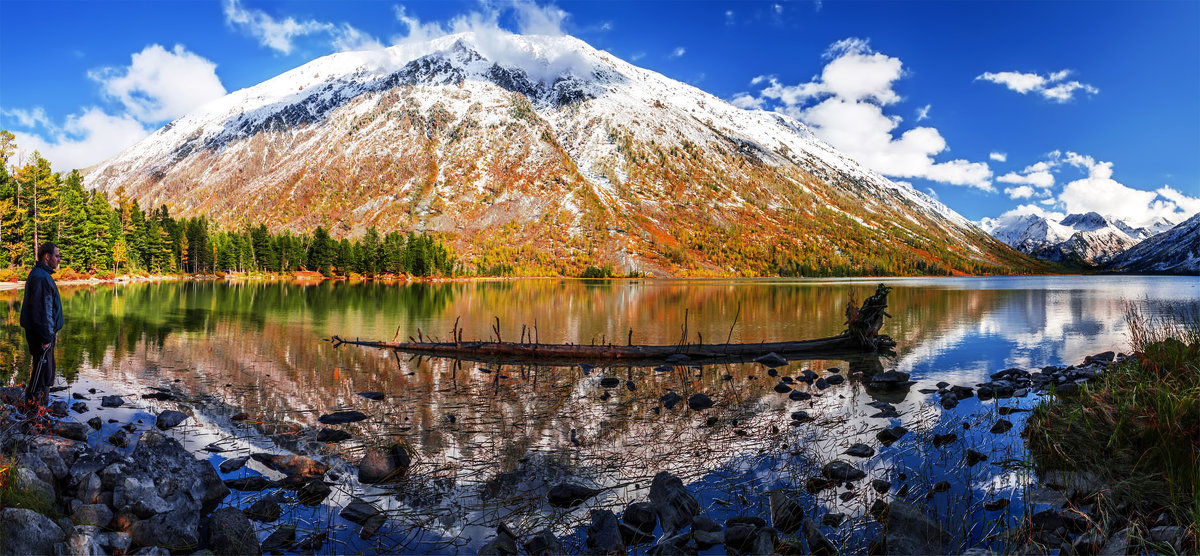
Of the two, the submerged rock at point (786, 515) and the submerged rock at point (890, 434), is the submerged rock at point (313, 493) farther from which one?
the submerged rock at point (890, 434)

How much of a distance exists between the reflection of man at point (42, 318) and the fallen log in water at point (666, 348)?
50.9 feet

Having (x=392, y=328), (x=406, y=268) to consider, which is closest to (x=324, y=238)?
(x=406, y=268)

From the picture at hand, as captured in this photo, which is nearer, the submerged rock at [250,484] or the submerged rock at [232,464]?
the submerged rock at [250,484]

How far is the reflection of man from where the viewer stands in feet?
41.8

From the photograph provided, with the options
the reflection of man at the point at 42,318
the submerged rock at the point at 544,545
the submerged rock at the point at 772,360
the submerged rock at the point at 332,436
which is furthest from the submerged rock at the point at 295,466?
the submerged rock at the point at 772,360

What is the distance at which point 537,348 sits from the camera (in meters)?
27.4

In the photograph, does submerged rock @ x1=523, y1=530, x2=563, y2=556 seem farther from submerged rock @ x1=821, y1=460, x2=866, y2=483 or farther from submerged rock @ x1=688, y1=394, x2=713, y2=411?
submerged rock @ x1=688, y1=394, x2=713, y2=411

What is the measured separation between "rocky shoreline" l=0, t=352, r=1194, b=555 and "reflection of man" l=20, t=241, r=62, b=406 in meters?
1.80

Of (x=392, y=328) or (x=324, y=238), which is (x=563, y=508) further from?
(x=324, y=238)

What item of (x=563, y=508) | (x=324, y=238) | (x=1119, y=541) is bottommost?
(x=563, y=508)

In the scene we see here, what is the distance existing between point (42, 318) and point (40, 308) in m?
0.25

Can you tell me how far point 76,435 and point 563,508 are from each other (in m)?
11.9

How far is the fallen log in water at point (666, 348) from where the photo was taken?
89.5 ft

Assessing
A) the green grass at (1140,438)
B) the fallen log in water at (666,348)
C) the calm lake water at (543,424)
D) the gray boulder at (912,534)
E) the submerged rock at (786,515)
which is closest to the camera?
the gray boulder at (912,534)
